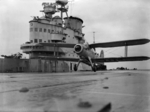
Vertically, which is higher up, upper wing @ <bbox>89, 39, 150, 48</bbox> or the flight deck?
upper wing @ <bbox>89, 39, 150, 48</bbox>

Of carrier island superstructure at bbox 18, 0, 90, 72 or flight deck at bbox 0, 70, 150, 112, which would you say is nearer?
flight deck at bbox 0, 70, 150, 112

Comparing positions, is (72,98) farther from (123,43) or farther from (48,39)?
(48,39)

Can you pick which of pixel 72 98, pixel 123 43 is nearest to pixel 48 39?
pixel 123 43

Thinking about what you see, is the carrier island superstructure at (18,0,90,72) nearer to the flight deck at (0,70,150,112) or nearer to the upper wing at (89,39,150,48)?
the upper wing at (89,39,150,48)

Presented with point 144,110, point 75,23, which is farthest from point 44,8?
point 144,110

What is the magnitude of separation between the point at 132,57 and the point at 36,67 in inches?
837

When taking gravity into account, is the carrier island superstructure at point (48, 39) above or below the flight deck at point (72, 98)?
above

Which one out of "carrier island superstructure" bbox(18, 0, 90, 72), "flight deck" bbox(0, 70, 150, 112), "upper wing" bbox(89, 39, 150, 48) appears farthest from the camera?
"carrier island superstructure" bbox(18, 0, 90, 72)

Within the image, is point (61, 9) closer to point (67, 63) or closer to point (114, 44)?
point (67, 63)

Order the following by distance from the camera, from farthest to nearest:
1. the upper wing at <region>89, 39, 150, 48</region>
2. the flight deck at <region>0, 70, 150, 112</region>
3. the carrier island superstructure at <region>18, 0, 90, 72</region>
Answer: the carrier island superstructure at <region>18, 0, 90, 72</region>, the upper wing at <region>89, 39, 150, 48</region>, the flight deck at <region>0, 70, 150, 112</region>

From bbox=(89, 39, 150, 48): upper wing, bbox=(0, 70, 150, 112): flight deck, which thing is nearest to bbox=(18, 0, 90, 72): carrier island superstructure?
bbox=(89, 39, 150, 48): upper wing

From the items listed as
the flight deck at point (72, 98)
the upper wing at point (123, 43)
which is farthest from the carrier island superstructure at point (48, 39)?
the flight deck at point (72, 98)

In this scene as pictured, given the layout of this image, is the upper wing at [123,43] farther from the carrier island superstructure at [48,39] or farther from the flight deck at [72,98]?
the flight deck at [72,98]

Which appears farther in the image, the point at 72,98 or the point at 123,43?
the point at 123,43
